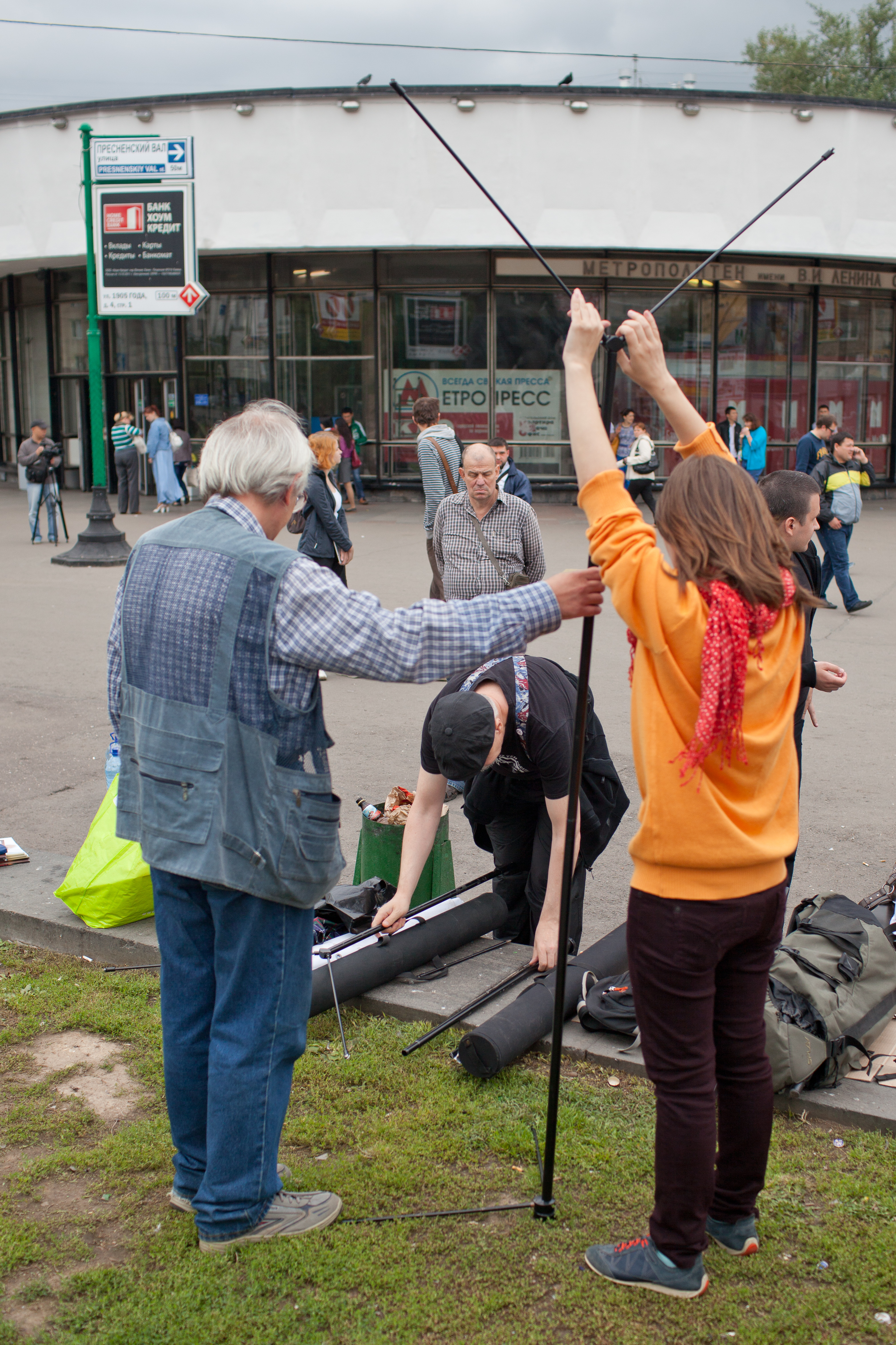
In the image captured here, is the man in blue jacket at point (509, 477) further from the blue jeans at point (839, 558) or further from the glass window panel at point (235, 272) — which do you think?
the glass window panel at point (235, 272)

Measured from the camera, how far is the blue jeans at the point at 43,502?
16875mm

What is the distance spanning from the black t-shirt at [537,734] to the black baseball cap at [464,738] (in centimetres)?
9

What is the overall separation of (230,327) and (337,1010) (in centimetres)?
2182

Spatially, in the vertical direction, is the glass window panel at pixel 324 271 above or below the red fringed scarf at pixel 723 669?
above

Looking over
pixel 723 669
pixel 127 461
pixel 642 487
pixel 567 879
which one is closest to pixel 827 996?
pixel 567 879

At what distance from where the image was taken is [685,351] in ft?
74.9

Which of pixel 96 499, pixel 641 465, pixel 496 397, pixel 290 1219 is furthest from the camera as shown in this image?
pixel 496 397

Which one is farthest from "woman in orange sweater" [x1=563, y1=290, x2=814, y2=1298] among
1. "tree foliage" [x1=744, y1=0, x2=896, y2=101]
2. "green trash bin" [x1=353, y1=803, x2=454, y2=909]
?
"tree foliage" [x1=744, y1=0, x2=896, y2=101]

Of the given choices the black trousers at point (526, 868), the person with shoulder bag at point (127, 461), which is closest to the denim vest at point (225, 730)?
the black trousers at point (526, 868)

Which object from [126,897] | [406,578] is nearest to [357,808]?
[126,897]

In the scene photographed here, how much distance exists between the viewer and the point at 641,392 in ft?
71.5

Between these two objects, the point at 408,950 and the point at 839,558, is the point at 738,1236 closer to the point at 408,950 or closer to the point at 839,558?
the point at 408,950

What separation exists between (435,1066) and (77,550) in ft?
42.9

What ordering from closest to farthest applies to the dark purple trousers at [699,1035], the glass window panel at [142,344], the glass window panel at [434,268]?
the dark purple trousers at [699,1035], the glass window panel at [434,268], the glass window panel at [142,344]
